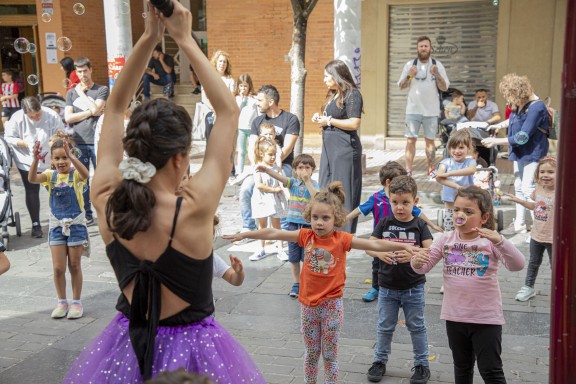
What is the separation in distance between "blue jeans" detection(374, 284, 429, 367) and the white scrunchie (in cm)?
281

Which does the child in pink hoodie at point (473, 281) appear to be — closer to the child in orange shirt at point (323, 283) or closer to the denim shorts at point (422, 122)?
the child in orange shirt at point (323, 283)

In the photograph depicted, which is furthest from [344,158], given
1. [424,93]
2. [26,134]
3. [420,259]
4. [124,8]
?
[124,8]

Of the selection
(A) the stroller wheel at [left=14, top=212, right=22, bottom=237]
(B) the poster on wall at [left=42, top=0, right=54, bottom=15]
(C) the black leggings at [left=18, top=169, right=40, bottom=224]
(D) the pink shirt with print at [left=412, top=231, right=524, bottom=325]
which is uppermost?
(B) the poster on wall at [left=42, top=0, right=54, bottom=15]

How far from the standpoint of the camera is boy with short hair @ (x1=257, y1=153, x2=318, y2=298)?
21.8 ft

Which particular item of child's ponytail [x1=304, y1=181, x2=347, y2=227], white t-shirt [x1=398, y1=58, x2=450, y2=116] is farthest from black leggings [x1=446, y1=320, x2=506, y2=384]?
white t-shirt [x1=398, y1=58, x2=450, y2=116]

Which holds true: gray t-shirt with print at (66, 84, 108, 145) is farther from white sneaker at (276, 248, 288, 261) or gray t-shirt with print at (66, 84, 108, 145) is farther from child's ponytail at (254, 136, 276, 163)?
white sneaker at (276, 248, 288, 261)

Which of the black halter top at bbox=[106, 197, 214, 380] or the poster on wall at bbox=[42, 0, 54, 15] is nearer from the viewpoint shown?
the black halter top at bbox=[106, 197, 214, 380]

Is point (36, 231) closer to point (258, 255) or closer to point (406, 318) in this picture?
point (258, 255)

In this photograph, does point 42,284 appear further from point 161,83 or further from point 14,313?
point 161,83

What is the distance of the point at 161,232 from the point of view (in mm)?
2590

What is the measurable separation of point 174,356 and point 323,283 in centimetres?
207

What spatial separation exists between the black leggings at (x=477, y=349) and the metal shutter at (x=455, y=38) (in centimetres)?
1090

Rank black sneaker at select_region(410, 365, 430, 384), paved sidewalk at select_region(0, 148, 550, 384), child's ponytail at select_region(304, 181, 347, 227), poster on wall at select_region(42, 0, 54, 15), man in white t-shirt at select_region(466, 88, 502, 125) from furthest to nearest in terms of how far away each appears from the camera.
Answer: poster on wall at select_region(42, 0, 54, 15), man in white t-shirt at select_region(466, 88, 502, 125), paved sidewalk at select_region(0, 148, 550, 384), black sneaker at select_region(410, 365, 430, 384), child's ponytail at select_region(304, 181, 347, 227)

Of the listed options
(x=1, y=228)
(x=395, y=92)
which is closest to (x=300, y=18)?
(x=1, y=228)
